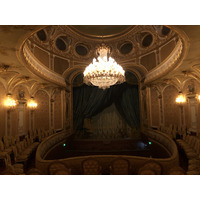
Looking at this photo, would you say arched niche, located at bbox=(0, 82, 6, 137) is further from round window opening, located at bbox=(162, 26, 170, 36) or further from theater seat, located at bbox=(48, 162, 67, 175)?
round window opening, located at bbox=(162, 26, 170, 36)

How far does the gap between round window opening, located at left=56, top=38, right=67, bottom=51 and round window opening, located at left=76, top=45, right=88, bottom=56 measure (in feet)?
3.14

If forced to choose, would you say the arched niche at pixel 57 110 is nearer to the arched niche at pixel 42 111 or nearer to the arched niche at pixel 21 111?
the arched niche at pixel 42 111

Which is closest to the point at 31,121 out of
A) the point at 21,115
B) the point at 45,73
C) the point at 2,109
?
the point at 21,115

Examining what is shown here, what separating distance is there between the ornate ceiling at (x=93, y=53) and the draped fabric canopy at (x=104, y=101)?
1212 mm

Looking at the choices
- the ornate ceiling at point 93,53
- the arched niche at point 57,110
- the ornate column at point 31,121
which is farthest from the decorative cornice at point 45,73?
the ornate column at point 31,121

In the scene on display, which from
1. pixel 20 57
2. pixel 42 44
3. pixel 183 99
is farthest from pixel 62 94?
pixel 183 99

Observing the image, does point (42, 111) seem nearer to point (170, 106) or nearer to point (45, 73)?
point (45, 73)

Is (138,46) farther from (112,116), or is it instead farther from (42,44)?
(42,44)

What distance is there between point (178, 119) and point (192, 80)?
8.11ft

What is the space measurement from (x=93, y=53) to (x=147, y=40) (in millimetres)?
3787

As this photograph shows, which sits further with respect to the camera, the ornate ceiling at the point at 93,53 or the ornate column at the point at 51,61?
the ornate column at the point at 51,61

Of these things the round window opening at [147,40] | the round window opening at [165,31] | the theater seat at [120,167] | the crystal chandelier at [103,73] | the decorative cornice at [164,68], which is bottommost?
the theater seat at [120,167]

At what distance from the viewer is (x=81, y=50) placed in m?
10.1

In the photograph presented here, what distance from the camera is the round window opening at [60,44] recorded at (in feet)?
29.7
